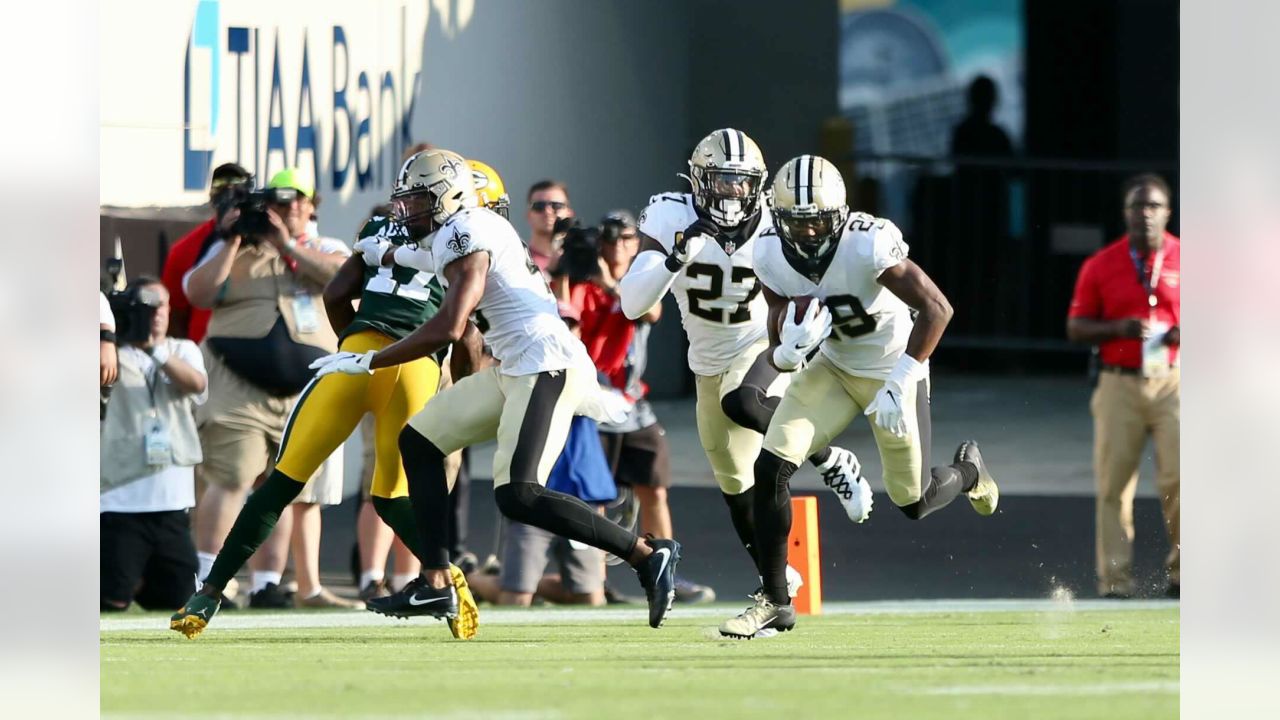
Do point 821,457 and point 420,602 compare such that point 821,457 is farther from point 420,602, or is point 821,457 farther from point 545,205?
point 545,205

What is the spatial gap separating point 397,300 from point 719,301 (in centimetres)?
110

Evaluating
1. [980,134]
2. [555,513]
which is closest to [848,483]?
[555,513]

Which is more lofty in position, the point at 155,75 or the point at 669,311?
the point at 155,75

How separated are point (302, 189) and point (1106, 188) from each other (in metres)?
9.74

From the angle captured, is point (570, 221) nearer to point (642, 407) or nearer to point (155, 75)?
point (642, 407)

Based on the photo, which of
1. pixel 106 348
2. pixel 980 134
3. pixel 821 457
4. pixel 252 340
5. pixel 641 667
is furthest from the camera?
pixel 980 134

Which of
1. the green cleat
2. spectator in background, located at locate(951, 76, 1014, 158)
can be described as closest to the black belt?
the green cleat

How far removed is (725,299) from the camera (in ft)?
25.5

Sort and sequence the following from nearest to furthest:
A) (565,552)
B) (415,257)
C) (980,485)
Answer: (415,257) < (980,485) < (565,552)

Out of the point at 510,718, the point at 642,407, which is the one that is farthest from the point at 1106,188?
the point at 510,718

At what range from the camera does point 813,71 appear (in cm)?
1736

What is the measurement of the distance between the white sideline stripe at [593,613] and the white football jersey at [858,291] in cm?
140

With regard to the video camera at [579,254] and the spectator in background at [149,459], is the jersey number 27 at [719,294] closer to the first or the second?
the video camera at [579,254]
